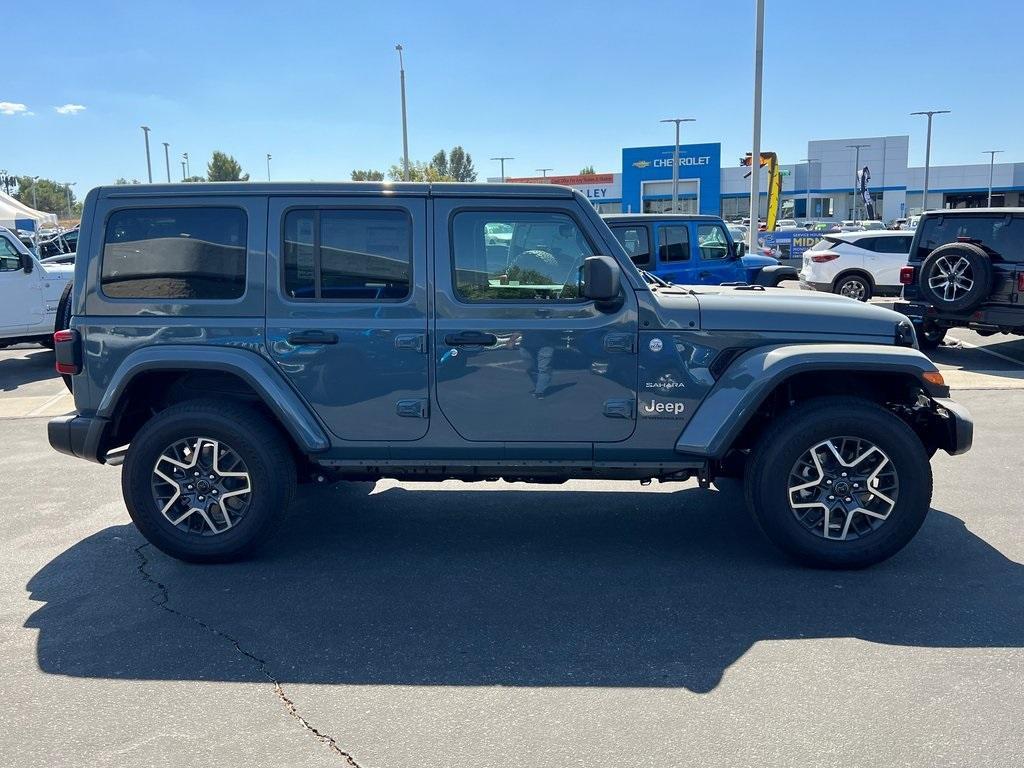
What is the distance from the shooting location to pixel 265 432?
4723 mm

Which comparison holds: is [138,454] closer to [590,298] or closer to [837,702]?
[590,298]

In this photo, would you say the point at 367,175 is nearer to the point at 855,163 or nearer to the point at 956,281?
the point at 855,163

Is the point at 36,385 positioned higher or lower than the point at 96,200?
lower

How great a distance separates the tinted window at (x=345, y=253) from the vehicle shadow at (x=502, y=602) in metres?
1.52

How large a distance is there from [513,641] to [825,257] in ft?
48.8

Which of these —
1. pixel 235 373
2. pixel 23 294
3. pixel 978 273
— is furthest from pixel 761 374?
pixel 23 294

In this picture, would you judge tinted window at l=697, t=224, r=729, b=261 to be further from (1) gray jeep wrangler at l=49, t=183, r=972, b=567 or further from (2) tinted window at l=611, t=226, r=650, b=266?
(1) gray jeep wrangler at l=49, t=183, r=972, b=567

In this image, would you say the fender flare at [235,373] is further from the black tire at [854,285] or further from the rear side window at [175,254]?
the black tire at [854,285]

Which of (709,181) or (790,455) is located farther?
(709,181)

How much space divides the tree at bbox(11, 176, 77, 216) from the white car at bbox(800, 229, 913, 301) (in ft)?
312

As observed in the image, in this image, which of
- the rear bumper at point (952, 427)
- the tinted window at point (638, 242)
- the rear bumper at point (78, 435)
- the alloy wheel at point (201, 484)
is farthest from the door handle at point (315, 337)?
the tinted window at point (638, 242)

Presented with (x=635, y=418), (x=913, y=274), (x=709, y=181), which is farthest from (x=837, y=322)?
(x=709, y=181)

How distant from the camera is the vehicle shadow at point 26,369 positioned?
11.4 metres

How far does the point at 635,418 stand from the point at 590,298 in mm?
684
